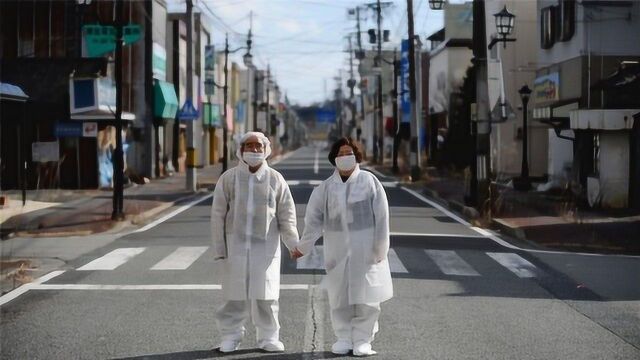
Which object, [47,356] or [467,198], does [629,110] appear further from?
[47,356]

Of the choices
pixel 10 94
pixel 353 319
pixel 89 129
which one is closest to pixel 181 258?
pixel 353 319

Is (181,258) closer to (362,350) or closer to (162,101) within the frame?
(362,350)

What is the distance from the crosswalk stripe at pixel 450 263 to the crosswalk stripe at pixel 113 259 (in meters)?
4.80

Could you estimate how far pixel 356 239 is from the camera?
722cm

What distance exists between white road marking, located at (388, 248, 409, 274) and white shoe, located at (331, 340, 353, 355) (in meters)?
5.14

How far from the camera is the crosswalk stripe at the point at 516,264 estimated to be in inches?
489

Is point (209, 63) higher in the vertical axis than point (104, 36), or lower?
higher

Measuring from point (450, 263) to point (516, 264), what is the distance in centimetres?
100

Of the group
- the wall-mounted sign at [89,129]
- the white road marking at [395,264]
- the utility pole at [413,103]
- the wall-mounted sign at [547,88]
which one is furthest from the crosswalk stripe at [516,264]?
the utility pole at [413,103]

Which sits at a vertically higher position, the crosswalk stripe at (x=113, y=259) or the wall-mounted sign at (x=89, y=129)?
the wall-mounted sign at (x=89, y=129)

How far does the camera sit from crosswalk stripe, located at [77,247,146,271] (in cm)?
1298

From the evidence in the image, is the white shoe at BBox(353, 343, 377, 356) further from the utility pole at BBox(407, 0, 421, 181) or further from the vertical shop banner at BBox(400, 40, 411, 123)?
the vertical shop banner at BBox(400, 40, 411, 123)

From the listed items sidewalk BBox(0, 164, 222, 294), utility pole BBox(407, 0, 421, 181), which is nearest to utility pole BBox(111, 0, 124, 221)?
sidewalk BBox(0, 164, 222, 294)

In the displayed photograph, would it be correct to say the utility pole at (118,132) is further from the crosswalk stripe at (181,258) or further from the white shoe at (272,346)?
the white shoe at (272,346)
